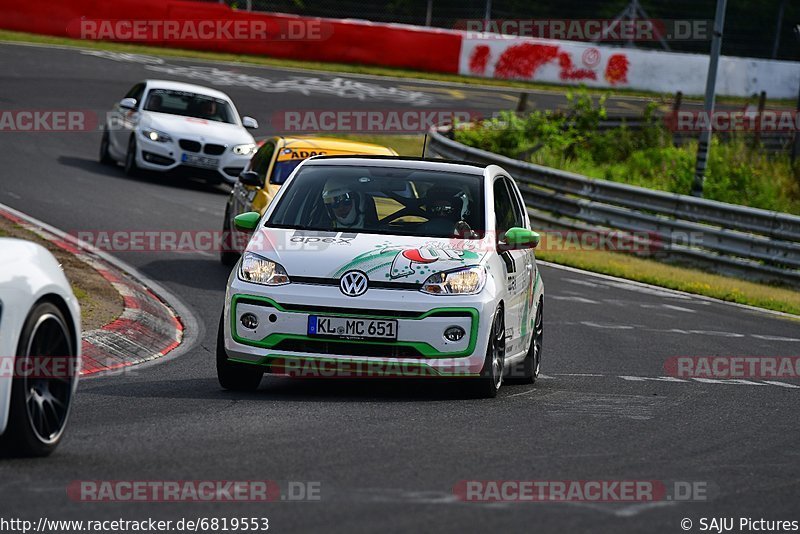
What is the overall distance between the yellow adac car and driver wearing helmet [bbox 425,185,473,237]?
520 cm

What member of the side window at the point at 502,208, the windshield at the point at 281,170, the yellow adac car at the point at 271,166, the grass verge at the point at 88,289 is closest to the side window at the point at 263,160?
the yellow adac car at the point at 271,166

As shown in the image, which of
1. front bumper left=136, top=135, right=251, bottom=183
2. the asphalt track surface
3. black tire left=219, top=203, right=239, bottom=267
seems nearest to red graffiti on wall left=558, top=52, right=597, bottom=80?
front bumper left=136, top=135, right=251, bottom=183

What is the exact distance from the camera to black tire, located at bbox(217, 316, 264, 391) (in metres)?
8.94

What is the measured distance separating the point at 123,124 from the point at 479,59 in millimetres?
22719

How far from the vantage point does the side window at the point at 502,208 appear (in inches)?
383

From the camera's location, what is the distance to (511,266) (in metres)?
9.64

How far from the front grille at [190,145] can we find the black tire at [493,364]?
14.5m

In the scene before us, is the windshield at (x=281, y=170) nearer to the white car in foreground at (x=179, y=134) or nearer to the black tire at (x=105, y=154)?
the white car in foreground at (x=179, y=134)

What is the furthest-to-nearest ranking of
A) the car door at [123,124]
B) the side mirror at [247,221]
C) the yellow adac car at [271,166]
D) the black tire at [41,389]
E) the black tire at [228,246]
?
the car door at [123,124] < the black tire at [228,246] < the yellow adac car at [271,166] < the side mirror at [247,221] < the black tire at [41,389]

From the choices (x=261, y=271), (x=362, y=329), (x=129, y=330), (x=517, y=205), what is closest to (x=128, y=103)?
(x=129, y=330)

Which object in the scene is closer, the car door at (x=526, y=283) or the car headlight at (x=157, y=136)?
the car door at (x=526, y=283)

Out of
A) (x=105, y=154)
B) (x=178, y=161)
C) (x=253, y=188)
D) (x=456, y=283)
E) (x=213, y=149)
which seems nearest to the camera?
(x=456, y=283)

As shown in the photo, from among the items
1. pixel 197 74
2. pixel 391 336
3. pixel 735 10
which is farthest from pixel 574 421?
pixel 735 10

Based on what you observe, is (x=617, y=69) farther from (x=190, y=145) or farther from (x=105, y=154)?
(x=190, y=145)
